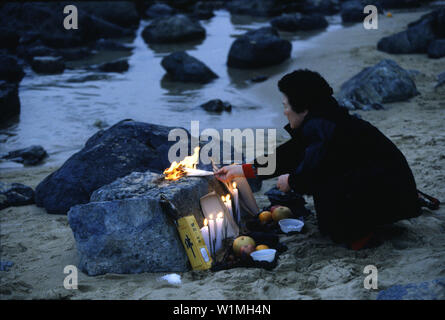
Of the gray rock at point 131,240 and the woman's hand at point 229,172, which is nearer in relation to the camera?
the gray rock at point 131,240

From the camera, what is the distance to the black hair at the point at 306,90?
13.1ft

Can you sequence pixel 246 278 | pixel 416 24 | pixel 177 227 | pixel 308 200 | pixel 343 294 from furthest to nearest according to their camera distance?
pixel 416 24 < pixel 308 200 < pixel 177 227 < pixel 246 278 < pixel 343 294

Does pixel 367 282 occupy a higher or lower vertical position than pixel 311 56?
lower

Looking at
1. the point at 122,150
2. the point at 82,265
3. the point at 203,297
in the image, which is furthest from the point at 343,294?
the point at 122,150

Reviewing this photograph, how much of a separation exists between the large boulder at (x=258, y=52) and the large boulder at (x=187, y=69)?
131 centimetres

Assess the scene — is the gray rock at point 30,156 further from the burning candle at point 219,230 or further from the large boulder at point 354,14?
the large boulder at point 354,14

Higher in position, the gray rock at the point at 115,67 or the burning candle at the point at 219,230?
the gray rock at the point at 115,67

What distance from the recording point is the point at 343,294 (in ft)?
10.2

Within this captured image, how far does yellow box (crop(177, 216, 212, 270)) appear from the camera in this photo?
3863 millimetres

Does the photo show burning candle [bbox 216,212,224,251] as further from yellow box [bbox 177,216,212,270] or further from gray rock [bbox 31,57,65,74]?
gray rock [bbox 31,57,65,74]

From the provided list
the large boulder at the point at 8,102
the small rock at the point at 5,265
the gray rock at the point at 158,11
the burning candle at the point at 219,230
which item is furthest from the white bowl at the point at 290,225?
the gray rock at the point at 158,11

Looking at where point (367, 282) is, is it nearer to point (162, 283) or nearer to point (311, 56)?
point (162, 283)

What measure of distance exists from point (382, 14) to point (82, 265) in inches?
881

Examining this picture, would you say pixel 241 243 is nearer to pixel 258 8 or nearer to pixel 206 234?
pixel 206 234
